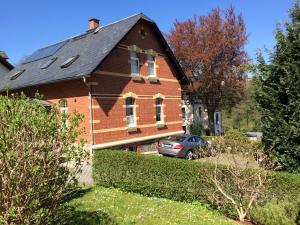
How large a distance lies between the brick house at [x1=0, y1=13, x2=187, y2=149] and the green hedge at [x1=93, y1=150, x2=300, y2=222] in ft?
19.4

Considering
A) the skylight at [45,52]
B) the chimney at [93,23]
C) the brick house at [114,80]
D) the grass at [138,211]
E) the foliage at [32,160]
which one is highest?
the chimney at [93,23]

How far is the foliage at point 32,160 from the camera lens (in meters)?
4.37

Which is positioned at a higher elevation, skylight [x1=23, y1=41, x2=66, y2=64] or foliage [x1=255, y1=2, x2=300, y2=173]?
skylight [x1=23, y1=41, x2=66, y2=64]

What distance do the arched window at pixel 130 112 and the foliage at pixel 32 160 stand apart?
14.9 meters

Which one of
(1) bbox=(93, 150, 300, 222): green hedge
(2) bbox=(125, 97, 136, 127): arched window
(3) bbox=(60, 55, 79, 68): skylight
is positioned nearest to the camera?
(1) bbox=(93, 150, 300, 222): green hedge

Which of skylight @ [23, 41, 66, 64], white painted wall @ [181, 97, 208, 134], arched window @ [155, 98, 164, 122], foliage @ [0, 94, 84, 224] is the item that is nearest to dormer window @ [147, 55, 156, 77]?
arched window @ [155, 98, 164, 122]

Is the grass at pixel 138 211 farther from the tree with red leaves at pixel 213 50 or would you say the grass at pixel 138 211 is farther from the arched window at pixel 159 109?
the tree with red leaves at pixel 213 50

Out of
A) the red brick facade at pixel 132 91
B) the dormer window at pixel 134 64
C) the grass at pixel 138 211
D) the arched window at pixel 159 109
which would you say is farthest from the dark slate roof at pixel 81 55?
the grass at pixel 138 211

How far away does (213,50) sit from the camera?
29297mm

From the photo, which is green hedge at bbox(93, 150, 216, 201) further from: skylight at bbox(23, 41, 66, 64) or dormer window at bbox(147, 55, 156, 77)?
skylight at bbox(23, 41, 66, 64)

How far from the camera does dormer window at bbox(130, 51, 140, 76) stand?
68.1 ft

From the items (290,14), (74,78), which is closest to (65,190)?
(290,14)

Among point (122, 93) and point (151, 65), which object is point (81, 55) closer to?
point (122, 93)

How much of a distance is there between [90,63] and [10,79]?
9677 mm
